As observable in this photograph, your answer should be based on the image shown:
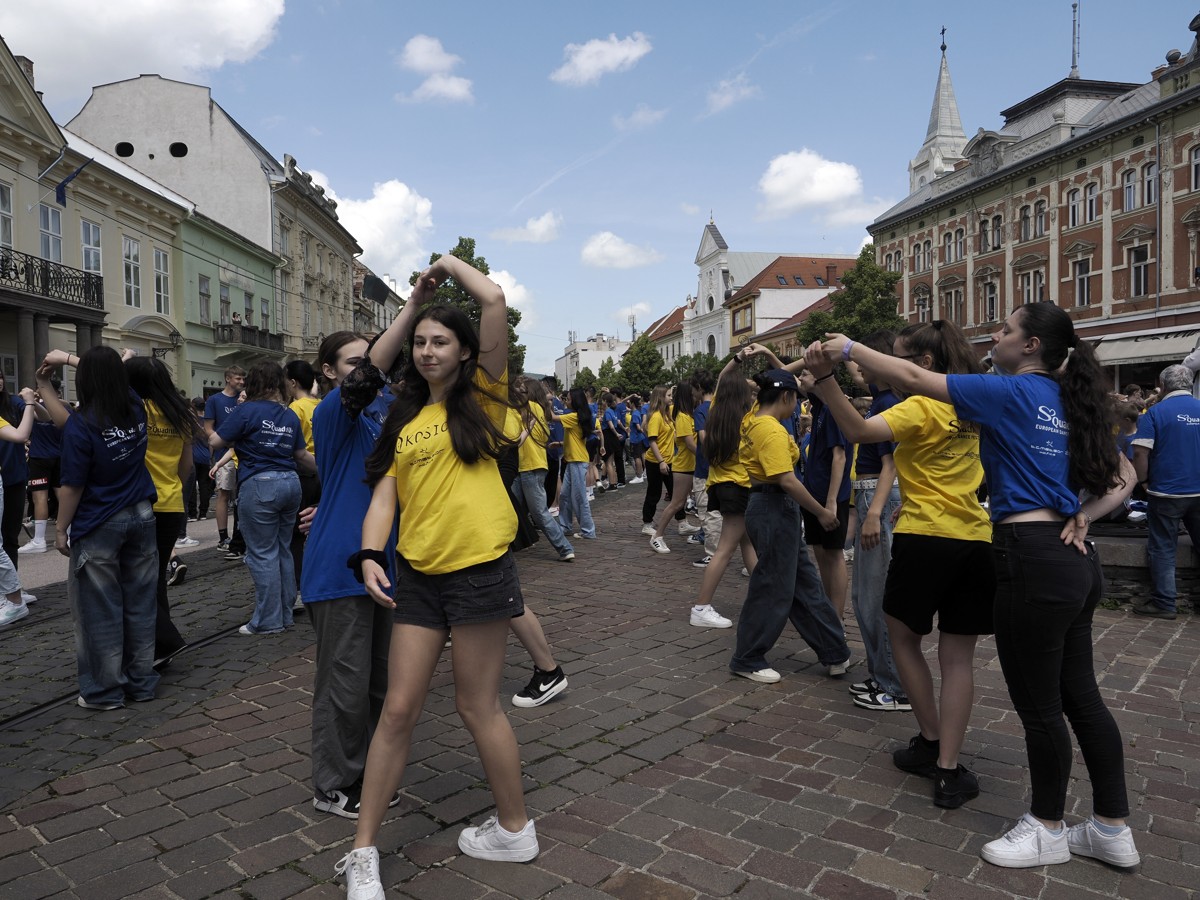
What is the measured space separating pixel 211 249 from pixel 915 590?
112ft

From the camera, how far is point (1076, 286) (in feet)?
122

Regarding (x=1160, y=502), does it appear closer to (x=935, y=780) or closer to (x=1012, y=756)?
(x=1012, y=756)

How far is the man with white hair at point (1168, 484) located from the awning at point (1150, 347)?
27411mm

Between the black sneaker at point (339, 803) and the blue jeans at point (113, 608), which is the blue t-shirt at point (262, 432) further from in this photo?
the black sneaker at point (339, 803)

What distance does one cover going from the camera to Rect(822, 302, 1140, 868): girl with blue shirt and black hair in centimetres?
295

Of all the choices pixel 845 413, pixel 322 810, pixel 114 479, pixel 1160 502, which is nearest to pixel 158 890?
pixel 322 810

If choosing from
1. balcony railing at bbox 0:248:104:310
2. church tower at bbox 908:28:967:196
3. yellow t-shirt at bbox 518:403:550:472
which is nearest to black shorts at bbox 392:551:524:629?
yellow t-shirt at bbox 518:403:550:472

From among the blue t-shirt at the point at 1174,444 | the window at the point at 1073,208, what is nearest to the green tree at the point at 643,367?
the window at the point at 1073,208

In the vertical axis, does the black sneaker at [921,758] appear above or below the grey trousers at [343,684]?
below

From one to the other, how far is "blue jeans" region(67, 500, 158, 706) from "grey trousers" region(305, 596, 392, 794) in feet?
6.52

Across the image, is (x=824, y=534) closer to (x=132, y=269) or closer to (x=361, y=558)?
(x=361, y=558)

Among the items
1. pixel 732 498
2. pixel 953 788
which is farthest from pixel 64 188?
pixel 953 788

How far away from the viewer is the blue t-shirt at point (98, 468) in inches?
183

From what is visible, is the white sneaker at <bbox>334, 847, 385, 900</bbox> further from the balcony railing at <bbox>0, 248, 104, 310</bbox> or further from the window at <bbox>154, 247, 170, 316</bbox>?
the window at <bbox>154, 247, 170, 316</bbox>
